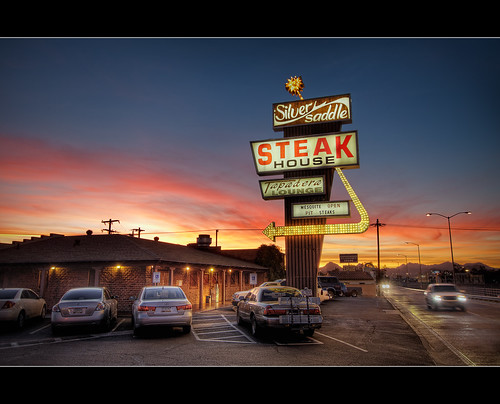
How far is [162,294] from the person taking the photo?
12344 millimetres

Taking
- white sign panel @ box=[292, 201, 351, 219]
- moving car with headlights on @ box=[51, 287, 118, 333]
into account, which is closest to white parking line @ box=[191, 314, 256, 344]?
moving car with headlights on @ box=[51, 287, 118, 333]

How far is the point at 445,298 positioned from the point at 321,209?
11.9 meters

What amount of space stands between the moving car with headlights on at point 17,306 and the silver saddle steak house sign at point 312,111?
11.9m

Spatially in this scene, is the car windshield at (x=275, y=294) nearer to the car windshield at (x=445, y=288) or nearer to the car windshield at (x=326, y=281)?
the car windshield at (x=445, y=288)

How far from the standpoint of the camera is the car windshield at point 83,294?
12812 mm

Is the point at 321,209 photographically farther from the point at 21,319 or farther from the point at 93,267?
the point at 93,267

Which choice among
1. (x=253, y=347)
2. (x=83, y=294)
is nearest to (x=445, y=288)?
(x=253, y=347)

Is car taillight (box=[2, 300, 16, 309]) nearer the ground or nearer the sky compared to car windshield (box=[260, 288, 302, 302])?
nearer the ground

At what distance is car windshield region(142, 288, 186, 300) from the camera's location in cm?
1217

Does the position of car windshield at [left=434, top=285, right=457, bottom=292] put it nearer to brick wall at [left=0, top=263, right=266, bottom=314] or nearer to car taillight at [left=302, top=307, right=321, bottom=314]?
car taillight at [left=302, top=307, right=321, bottom=314]
